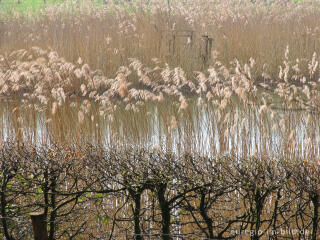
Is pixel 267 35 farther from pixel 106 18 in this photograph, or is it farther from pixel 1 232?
pixel 1 232

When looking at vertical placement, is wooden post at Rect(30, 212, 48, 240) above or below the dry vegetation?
below

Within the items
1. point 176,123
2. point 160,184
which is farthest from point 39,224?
point 176,123

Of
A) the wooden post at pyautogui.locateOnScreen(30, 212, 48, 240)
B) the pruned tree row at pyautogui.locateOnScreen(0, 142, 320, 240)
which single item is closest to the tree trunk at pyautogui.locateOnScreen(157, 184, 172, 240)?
the pruned tree row at pyautogui.locateOnScreen(0, 142, 320, 240)

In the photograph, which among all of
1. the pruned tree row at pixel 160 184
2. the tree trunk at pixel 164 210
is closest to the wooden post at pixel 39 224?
the pruned tree row at pixel 160 184

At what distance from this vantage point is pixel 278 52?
8.59 meters

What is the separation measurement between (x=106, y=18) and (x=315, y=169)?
8.68 metres

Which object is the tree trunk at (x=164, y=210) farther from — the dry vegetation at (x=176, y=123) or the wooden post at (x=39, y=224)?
the wooden post at (x=39, y=224)

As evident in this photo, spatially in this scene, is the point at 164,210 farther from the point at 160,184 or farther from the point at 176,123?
the point at 176,123

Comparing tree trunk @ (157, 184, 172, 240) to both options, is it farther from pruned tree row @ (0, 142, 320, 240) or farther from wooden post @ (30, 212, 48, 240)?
wooden post @ (30, 212, 48, 240)

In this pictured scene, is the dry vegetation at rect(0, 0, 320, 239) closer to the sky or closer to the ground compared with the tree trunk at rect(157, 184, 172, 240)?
closer to the sky

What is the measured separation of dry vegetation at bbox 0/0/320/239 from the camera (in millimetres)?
2578

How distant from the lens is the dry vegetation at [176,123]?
8.46 feet

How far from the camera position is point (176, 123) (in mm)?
4406

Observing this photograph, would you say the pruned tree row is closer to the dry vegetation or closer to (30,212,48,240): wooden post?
the dry vegetation
